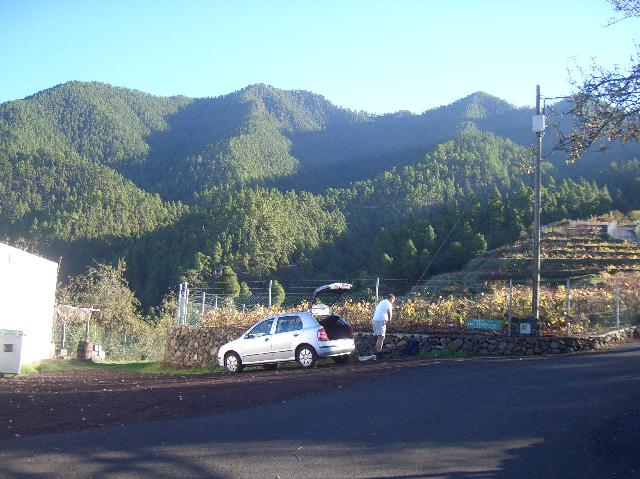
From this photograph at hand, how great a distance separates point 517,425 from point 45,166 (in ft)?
292

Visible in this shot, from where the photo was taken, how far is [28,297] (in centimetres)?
2519

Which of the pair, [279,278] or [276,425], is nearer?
[276,425]

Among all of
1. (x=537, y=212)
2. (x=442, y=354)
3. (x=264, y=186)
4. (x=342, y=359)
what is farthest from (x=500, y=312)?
(x=264, y=186)

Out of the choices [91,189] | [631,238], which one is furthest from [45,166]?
[631,238]

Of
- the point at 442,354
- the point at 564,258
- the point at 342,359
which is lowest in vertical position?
the point at 342,359

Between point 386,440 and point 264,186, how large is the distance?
3583 inches

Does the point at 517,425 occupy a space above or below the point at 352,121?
below

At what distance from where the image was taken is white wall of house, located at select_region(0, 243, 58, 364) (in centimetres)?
2308

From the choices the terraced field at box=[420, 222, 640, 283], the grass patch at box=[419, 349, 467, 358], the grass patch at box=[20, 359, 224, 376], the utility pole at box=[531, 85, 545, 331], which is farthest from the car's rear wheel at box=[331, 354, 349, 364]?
the terraced field at box=[420, 222, 640, 283]

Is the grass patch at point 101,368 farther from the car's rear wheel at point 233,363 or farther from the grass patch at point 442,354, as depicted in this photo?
the grass patch at point 442,354

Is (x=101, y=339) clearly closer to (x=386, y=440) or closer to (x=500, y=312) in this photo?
(x=500, y=312)

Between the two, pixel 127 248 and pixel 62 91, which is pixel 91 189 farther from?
pixel 62 91

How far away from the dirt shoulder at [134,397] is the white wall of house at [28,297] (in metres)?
6.49

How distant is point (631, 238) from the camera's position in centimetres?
4766
